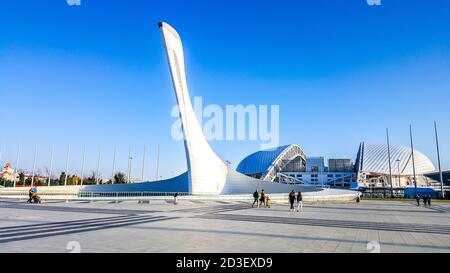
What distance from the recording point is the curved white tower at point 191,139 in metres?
29.7

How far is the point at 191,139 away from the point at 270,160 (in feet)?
190

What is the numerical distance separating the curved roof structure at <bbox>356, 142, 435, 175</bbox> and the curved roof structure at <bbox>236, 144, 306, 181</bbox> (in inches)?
660

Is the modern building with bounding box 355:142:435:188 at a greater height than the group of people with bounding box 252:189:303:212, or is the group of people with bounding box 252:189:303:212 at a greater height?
the modern building with bounding box 355:142:435:188

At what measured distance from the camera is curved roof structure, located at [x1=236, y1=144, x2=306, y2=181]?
85.1 metres

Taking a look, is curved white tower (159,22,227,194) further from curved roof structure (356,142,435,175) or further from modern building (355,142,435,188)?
curved roof structure (356,142,435,175)

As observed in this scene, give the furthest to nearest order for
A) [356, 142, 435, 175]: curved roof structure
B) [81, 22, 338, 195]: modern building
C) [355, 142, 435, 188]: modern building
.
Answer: [356, 142, 435, 175]: curved roof structure < [355, 142, 435, 188]: modern building < [81, 22, 338, 195]: modern building

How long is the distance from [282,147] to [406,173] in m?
32.6

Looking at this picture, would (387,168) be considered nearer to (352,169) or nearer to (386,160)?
(386,160)

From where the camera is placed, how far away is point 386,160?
267 ft

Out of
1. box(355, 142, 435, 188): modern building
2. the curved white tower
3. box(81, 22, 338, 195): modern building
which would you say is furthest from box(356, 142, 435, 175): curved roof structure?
the curved white tower

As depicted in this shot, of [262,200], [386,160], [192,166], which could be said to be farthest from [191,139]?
[386,160]

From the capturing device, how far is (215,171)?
34.7 metres
